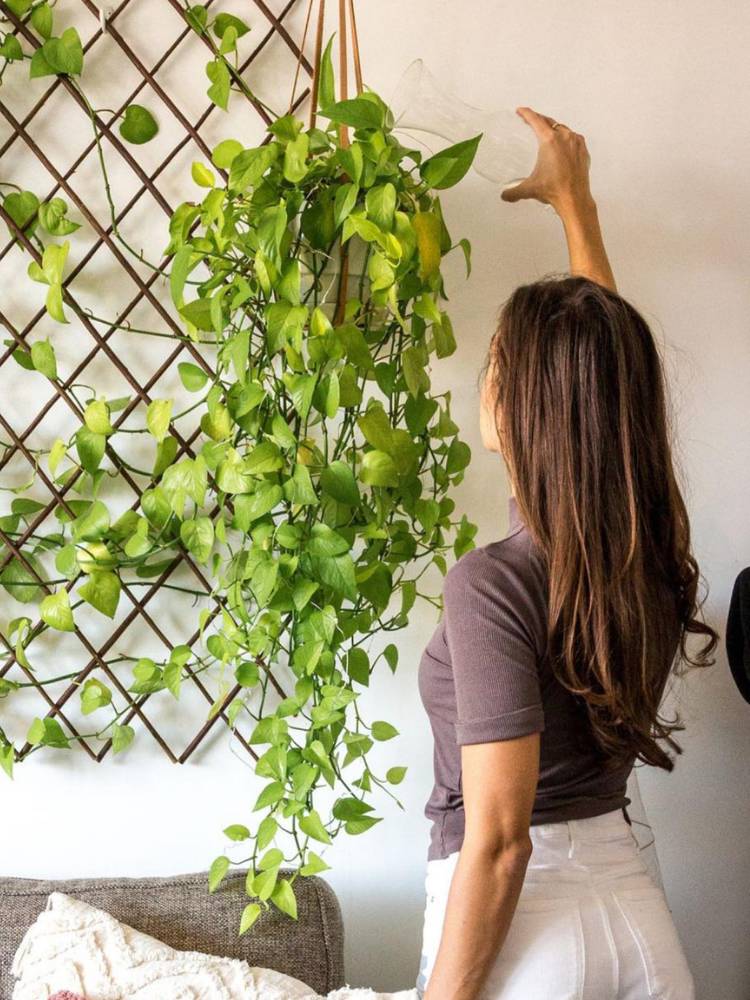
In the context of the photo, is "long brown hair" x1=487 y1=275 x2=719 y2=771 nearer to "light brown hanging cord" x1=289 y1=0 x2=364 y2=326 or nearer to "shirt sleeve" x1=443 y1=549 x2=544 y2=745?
"shirt sleeve" x1=443 y1=549 x2=544 y2=745

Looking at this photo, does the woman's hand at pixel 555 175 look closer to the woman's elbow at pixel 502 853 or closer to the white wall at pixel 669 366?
the white wall at pixel 669 366

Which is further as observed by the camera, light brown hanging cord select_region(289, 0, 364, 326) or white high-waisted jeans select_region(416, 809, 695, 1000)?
light brown hanging cord select_region(289, 0, 364, 326)

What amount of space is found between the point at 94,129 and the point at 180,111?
0.12 meters

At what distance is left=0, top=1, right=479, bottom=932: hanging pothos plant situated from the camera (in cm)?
115

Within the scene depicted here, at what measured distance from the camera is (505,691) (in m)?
0.89

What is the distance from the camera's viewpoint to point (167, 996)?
1131mm

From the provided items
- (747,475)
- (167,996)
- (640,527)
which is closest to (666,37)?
(747,475)

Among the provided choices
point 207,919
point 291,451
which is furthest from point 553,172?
point 207,919

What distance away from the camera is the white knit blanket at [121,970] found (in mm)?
1145

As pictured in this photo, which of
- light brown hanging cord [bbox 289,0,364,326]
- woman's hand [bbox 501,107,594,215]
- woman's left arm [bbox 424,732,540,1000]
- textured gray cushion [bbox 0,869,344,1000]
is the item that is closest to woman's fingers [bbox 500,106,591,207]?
woman's hand [bbox 501,107,594,215]

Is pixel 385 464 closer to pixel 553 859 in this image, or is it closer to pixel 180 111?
pixel 553 859

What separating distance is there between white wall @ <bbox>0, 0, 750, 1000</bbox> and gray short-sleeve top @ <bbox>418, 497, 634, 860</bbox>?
18.1 inches

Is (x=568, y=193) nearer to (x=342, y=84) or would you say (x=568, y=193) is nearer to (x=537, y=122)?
(x=537, y=122)

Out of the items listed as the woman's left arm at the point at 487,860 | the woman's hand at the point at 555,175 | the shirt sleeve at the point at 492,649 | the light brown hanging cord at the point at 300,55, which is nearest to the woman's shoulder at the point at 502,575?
the shirt sleeve at the point at 492,649
